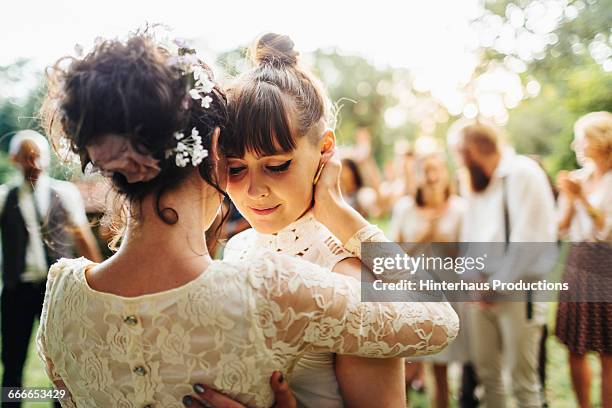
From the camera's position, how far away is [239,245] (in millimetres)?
1444

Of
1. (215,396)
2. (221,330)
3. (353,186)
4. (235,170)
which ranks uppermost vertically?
(353,186)

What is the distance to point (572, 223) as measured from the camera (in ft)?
9.21

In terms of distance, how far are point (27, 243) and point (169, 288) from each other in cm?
225

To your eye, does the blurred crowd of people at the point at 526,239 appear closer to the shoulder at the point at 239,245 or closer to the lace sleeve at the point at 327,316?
the shoulder at the point at 239,245

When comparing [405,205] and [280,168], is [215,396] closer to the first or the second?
[280,168]

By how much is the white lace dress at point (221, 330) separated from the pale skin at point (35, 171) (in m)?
1.95

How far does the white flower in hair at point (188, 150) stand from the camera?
925 mm

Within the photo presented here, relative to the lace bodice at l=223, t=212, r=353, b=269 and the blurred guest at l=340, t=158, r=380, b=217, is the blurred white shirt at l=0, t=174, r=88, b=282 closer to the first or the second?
the lace bodice at l=223, t=212, r=353, b=269

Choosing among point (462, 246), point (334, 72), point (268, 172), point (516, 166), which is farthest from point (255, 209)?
point (334, 72)

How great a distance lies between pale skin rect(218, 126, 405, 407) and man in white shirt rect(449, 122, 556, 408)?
5.40 feet

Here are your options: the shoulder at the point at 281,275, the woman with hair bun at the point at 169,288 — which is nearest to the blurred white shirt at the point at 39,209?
the woman with hair bun at the point at 169,288

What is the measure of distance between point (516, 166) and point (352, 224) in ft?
5.96

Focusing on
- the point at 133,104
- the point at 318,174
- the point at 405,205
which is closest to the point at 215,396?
the point at 133,104

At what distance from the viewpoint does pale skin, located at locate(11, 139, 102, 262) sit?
2652 millimetres
